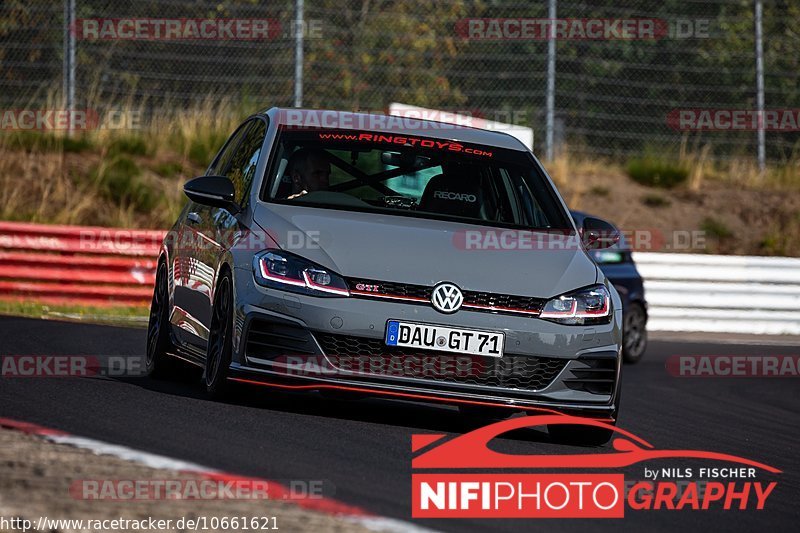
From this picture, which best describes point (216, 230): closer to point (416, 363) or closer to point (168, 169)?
point (416, 363)

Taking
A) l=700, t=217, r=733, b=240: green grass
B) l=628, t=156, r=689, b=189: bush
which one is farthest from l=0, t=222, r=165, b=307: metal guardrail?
Result: l=628, t=156, r=689, b=189: bush

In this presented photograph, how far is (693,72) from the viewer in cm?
2258

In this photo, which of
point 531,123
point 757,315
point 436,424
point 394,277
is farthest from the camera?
point 531,123

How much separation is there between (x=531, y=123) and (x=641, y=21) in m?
3.79

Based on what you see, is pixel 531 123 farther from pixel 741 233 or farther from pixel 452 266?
pixel 452 266

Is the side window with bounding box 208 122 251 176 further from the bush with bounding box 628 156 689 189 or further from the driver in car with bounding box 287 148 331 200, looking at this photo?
the bush with bounding box 628 156 689 189

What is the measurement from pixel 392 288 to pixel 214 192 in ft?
4.42

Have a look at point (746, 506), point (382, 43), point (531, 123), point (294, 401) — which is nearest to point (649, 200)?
point (531, 123)

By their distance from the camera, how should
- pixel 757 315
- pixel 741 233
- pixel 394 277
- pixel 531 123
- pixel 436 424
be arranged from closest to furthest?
1. pixel 394 277
2. pixel 436 424
3. pixel 757 315
4. pixel 531 123
5. pixel 741 233

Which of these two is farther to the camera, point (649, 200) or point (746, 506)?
point (649, 200)

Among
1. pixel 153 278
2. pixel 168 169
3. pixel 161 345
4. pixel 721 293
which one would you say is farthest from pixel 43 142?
pixel 161 345

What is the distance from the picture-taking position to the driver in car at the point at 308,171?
8172mm

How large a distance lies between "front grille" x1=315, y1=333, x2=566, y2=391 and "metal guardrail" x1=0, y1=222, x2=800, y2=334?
1.39 meters

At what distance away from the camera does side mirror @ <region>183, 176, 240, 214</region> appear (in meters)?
8.02
